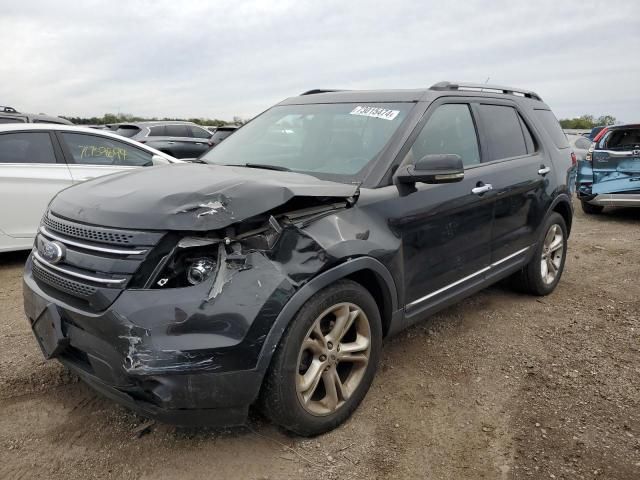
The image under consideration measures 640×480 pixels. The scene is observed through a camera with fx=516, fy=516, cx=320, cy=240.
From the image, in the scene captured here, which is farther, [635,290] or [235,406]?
[635,290]

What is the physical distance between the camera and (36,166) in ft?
18.0

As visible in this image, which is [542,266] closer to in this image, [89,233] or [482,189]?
[482,189]

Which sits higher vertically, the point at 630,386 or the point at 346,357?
the point at 346,357

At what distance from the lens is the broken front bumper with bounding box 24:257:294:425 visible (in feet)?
6.82

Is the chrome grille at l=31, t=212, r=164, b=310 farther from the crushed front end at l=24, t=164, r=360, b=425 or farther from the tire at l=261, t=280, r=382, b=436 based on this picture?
the tire at l=261, t=280, r=382, b=436

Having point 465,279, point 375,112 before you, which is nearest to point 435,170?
point 375,112

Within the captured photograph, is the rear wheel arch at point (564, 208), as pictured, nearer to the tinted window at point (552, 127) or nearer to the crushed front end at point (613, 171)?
the tinted window at point (552, 127)

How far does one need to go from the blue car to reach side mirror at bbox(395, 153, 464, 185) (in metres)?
6.88

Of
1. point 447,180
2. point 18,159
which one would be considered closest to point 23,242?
point 18,159

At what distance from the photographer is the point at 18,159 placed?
540 centimetres

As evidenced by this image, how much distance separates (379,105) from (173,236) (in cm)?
182

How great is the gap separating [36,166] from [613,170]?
27.6 feet

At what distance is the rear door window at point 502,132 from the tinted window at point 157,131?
1070cm

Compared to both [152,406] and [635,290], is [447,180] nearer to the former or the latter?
[152,406]
